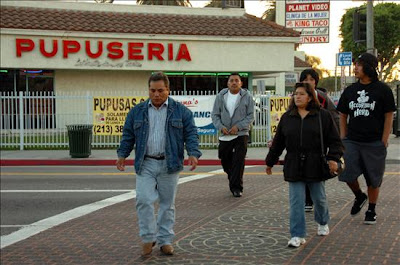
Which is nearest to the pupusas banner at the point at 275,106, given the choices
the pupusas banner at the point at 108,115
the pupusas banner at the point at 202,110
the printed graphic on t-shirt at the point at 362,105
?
the pupusas banner at the point at 202,110

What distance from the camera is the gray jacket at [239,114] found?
371 inches

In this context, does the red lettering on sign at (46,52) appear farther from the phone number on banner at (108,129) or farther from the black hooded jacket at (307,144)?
the black hooded jacket at (307,144)

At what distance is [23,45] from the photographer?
23266mm

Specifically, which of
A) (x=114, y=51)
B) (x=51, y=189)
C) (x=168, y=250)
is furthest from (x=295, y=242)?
(x=114, y=51)

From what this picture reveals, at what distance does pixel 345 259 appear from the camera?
19.0 ft

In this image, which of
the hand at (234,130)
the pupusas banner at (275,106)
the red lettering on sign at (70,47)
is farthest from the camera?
the red lettering on sign at (70,47)

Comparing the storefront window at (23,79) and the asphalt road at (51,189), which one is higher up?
the storefront window at (23,79)

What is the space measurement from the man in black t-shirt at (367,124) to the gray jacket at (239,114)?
2231 millimetres

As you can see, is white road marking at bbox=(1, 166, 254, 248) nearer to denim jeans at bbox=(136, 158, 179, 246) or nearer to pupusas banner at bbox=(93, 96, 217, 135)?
denim jeans at bbox=(136, 158, 179, 246)

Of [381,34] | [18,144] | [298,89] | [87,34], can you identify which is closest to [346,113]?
[298,89]

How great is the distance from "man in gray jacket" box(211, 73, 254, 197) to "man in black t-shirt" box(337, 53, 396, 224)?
225cm

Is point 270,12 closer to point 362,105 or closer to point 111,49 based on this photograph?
point 111,49

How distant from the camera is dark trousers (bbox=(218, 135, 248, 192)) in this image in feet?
30.9

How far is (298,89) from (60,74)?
64.5ft
